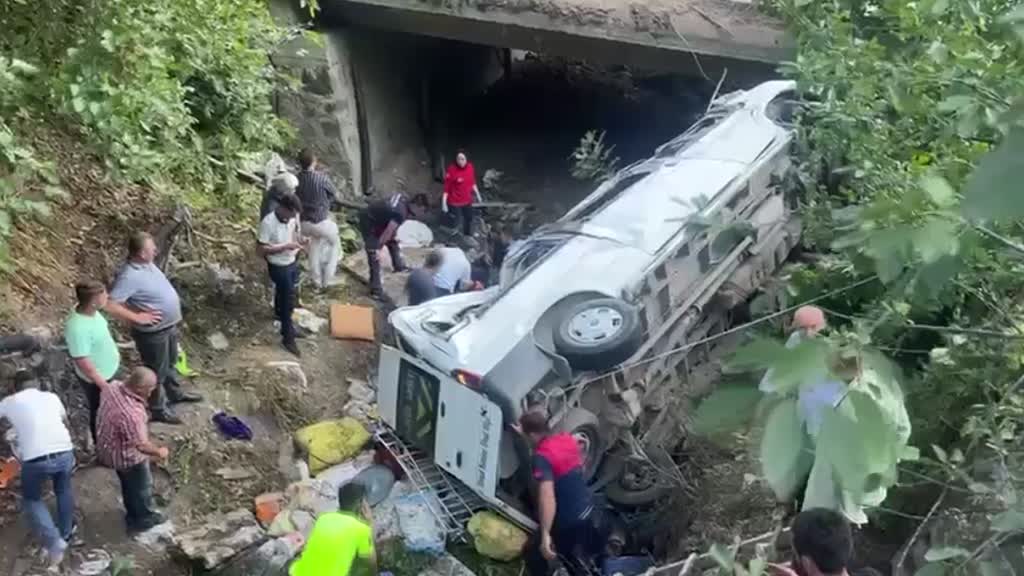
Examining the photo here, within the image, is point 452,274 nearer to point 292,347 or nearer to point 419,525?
point 292,347

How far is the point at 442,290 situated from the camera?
8.72 metres

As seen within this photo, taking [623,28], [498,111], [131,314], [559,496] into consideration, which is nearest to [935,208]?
[559,496]

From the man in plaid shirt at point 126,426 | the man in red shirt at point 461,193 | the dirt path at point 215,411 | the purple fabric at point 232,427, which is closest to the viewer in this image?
the man in plaid shirt at point 126,426

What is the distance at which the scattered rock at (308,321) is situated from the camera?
9297 mm

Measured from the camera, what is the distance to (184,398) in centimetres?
792

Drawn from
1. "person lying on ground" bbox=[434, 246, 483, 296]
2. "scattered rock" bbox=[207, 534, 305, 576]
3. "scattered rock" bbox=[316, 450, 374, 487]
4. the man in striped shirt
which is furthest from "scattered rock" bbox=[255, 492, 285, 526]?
the man in striped shirt

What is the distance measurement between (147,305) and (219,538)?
139cm

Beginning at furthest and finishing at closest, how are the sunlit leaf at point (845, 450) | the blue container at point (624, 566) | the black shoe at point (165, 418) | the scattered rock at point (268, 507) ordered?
the black shoe at point (165, 418) < the scattered rock at point (268, 507) < the blue container at point (624, 566) < the sunlit leaf at point (845, 450)

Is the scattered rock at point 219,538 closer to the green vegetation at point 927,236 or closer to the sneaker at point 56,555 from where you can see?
the sneaker at point 56,555

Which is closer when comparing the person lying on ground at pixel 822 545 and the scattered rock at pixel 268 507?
the person lying on ground at pixel 822 545

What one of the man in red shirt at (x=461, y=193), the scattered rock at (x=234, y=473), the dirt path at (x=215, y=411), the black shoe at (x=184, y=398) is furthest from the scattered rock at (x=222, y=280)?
the man in red shirt at (x=461, y=193)

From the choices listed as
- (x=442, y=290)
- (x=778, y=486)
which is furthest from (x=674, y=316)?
(x=778, y=486)

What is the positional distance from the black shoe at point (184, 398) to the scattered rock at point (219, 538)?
3.31ft

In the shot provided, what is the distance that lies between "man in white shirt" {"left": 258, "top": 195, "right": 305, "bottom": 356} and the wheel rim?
2.47 m
